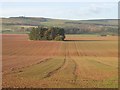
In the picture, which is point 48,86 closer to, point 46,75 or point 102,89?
point 102,89

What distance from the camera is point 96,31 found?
4486 inches

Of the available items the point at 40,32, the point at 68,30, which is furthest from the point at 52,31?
the point at 68,30

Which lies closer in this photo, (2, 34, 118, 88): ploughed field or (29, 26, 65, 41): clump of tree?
(2, 34, 118, 88): ploughed field

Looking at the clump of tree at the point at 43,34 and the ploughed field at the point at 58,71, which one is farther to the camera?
the clump of tree at the point at 43,34

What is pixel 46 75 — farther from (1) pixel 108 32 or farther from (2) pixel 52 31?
(1) pixel 108 32

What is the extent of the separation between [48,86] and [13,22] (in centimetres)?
11401

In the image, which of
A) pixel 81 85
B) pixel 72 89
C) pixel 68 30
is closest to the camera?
pixel 72 89

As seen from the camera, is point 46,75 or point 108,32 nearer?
point 46,75

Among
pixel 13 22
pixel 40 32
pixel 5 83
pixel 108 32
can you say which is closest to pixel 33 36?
pixel 40 32

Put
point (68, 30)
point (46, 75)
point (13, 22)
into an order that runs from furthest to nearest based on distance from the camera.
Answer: point (13, 22), point (68, 30), point (46, 75)

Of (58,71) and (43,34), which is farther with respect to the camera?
(43,34)

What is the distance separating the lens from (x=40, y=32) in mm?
76500

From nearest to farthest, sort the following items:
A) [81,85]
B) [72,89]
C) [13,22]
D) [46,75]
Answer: [72,89], [81,85], [46,75], [13,22]

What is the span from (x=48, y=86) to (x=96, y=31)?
332ft
